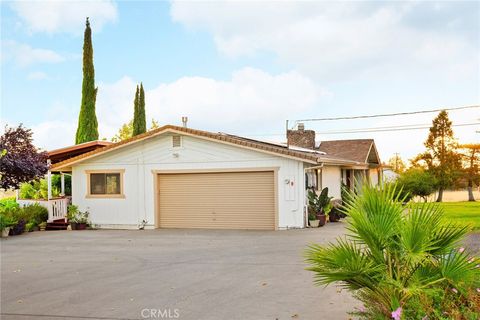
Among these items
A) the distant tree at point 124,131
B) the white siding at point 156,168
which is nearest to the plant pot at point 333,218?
the white siding at point 156,168

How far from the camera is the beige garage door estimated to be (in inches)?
702

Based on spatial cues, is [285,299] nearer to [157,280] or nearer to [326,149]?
[157,280]

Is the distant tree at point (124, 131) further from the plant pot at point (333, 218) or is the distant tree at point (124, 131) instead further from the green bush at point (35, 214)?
the plant pot at point (333, 218)

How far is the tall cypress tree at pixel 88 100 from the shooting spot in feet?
111

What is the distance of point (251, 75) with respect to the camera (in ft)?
79.4

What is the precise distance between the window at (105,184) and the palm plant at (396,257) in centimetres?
1544

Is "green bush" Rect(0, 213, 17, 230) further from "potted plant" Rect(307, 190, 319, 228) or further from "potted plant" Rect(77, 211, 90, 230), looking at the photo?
"potted plant" Rect(307, 190, 319, 228)

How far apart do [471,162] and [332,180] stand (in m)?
23.3

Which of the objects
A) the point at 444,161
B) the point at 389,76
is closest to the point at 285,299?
the point at 389,76

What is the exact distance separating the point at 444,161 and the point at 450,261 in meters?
36.7

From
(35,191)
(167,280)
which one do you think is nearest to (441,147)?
(35,191)

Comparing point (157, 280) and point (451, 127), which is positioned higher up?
point (451, 127)

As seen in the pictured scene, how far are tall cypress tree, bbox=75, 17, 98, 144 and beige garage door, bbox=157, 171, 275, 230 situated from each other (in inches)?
658

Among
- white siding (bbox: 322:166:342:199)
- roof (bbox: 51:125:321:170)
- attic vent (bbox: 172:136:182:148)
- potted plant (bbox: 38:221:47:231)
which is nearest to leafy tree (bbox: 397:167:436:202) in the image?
white siding (bbox: 322:166:342:199)
